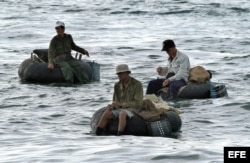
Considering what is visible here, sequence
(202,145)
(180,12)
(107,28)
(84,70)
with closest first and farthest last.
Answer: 1. (202,145)
2. (84,70)
3. (107,28)
4. (180,12)

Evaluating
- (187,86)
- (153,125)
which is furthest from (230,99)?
(153,125)

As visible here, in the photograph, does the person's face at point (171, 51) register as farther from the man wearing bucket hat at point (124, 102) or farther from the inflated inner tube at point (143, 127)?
the man wearing bucket hat at point (124, 102)

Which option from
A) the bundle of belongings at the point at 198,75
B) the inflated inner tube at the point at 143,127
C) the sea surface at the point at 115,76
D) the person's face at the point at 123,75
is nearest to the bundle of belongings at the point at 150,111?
the inflated inner tube at the point at 143,127

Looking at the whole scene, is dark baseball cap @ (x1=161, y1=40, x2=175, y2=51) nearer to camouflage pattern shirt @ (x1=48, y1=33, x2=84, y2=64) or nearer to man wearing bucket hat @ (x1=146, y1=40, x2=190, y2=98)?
man wearing bucket hat @ (x1=146, y1=40, x2=190, y2=98)

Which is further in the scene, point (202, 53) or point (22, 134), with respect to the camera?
point (202, 53)

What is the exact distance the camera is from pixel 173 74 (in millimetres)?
22578

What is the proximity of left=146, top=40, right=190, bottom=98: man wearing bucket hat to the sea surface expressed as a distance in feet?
1.51

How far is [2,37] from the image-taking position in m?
41.3

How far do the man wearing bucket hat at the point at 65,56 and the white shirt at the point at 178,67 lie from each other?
143 inches

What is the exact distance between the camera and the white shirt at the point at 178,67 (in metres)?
22.2

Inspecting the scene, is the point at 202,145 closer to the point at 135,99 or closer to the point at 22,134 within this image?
the point at 135,99

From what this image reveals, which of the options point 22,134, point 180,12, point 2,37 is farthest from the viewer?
point 180,12

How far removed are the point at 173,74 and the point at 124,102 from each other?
4.07 m

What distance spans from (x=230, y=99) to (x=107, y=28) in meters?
21.1
